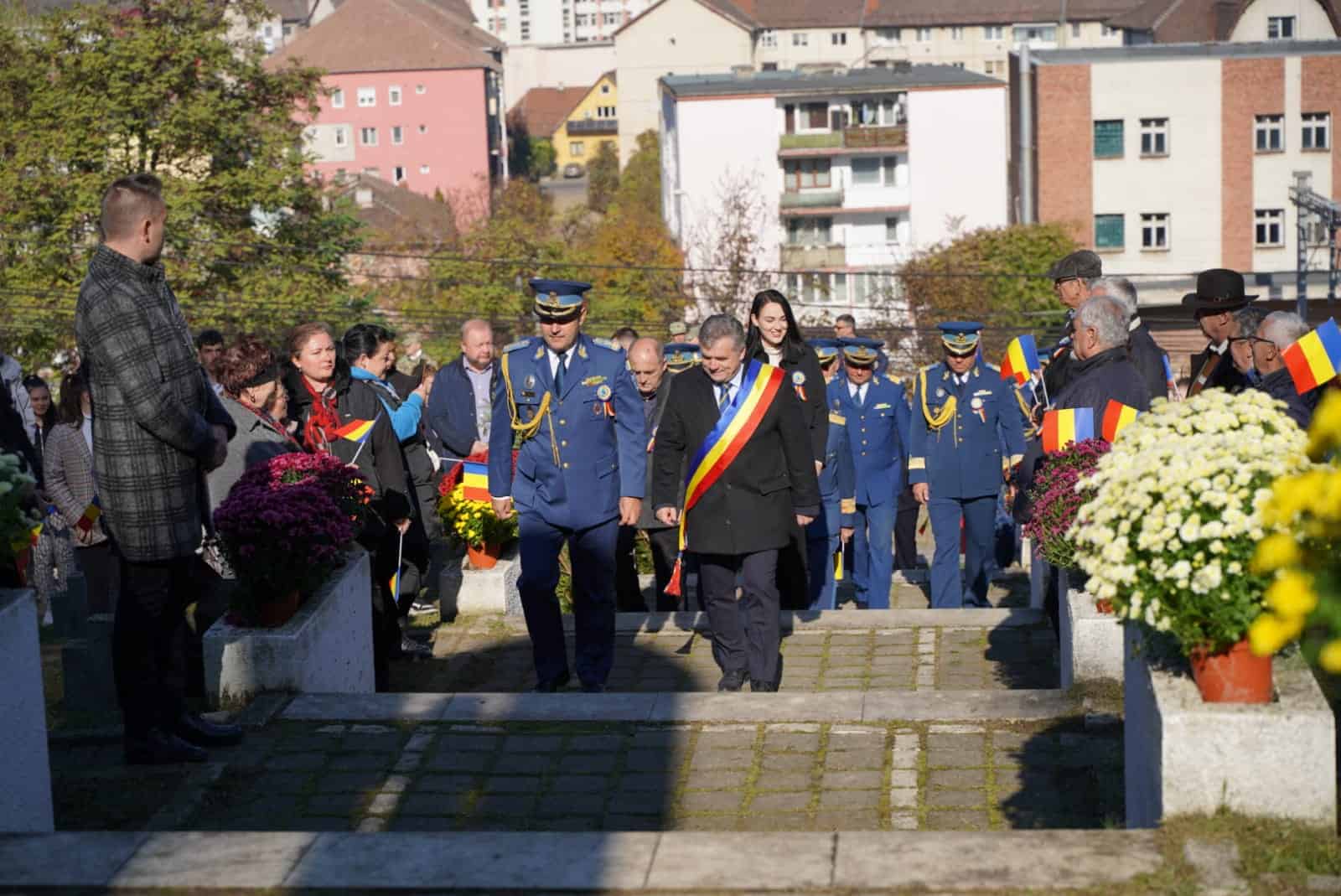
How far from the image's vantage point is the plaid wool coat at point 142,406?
21.6 feet

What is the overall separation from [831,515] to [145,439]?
6.40 meters

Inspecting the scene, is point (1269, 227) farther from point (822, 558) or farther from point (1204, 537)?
point (1204, 537)

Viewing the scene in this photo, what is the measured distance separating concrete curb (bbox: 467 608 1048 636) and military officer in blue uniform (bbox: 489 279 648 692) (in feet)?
4.75

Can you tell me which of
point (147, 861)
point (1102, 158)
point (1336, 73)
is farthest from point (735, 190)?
point (147, 861)

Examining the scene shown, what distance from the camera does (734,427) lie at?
903 centimetres

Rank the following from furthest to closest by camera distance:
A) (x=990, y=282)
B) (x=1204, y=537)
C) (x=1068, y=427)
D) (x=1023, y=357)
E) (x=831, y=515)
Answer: (x=990, y=282) → (x=831, y=515) → (x=1023, y=357) → (x=1068, y=427) → (x=1204, y=537)

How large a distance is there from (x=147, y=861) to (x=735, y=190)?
79.2 meters

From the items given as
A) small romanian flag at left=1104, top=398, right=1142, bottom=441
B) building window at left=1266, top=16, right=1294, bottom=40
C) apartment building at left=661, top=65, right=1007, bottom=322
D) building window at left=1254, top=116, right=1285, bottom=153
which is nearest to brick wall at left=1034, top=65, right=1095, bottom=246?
building window at left=1254, top=116, right=1285, bottom=153

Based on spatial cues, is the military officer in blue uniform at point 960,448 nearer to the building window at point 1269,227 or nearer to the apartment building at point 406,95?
the building window at point 1269,227

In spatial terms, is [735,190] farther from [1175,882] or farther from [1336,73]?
[1175,882]

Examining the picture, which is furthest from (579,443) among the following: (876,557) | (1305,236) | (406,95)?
(406,95)

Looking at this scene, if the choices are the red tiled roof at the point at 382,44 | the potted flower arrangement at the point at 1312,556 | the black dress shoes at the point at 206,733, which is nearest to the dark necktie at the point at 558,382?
the black dress shoes at the point at 206,733

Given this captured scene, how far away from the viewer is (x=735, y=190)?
83.3m

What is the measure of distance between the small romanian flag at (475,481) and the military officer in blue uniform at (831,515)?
2123 mm
